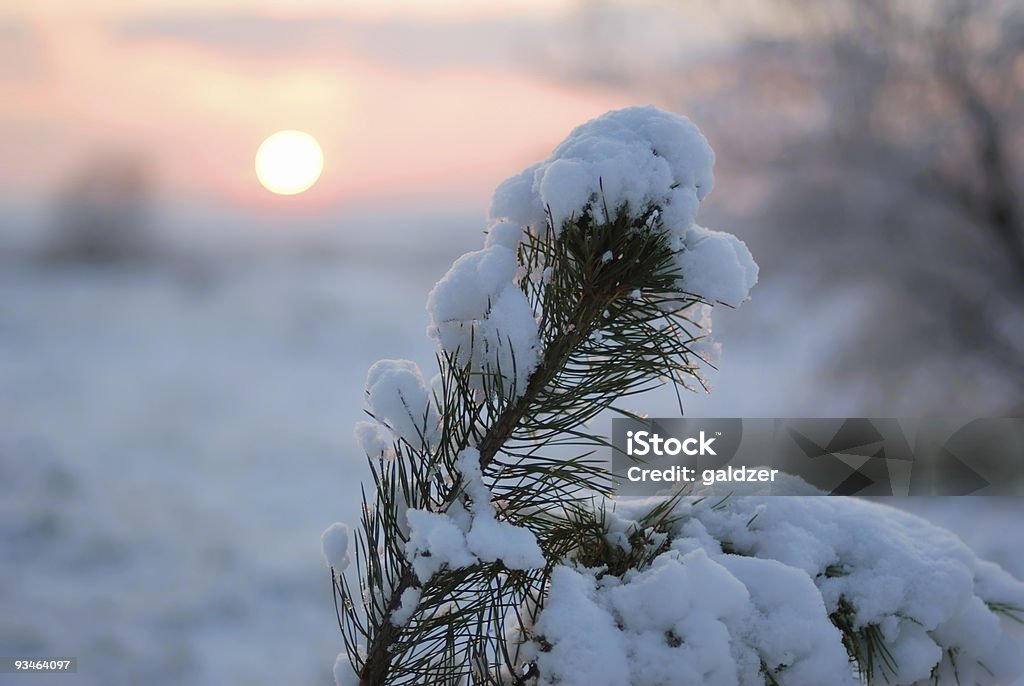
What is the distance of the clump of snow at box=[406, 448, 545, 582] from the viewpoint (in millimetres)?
450

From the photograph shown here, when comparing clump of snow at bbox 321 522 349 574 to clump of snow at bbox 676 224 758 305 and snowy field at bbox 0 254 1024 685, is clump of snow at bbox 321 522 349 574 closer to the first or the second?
clump of snow at bbox 676 224 758 305

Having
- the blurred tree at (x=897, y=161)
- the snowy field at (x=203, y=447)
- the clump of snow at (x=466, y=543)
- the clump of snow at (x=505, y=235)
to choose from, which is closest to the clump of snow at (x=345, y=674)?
the clump of snow at (x=466, y=543)

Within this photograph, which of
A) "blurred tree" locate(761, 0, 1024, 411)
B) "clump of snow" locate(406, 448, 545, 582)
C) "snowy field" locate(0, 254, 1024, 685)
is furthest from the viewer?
"blurred tree" locate(761, 0, 1024, 411)

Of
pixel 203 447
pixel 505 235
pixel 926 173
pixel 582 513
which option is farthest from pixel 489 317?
pixel 926 173

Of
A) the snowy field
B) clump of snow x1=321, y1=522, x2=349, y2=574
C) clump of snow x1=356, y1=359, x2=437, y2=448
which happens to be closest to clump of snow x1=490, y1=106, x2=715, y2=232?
clump of snow x1=356, y1=359, x2=437, y2=448

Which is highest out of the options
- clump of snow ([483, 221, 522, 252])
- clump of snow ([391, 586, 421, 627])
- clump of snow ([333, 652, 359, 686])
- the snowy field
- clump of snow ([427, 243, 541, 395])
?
the snowy field

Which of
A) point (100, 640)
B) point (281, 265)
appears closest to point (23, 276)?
point (281, 265)

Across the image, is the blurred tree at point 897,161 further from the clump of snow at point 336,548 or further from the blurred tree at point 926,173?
the clump of snow at point 336,548

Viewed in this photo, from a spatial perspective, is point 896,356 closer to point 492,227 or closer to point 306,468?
point 306,468

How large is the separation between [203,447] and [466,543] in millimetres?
3879

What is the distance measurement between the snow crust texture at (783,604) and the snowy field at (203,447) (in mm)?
2387

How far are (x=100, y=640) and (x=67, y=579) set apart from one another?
17.0 inches

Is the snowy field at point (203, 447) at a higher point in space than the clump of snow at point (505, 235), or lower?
higher

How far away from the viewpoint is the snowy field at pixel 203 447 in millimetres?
2873
